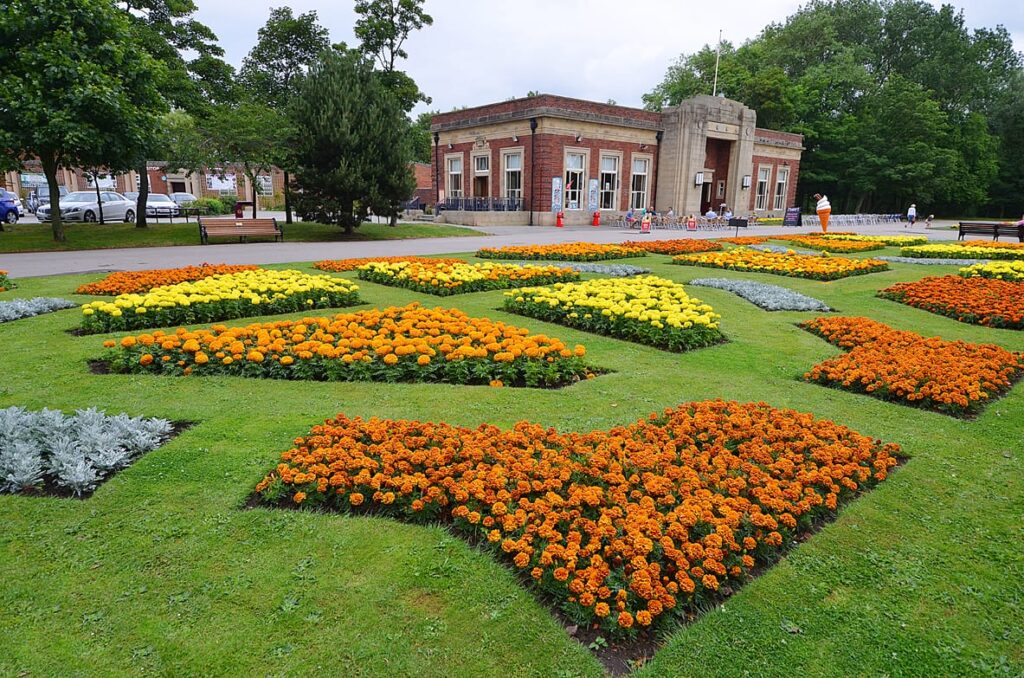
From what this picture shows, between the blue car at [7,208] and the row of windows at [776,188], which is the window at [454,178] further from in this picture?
the row of windows at [776,188]

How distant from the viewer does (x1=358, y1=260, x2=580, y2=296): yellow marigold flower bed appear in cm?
1098

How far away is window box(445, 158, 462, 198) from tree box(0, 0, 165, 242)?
19625mm

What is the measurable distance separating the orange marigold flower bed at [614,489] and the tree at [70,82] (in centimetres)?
1727

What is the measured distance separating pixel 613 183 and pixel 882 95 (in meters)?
35.1

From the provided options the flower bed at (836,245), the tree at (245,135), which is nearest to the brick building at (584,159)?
the tree at (245,135)

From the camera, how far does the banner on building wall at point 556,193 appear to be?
32344 mm

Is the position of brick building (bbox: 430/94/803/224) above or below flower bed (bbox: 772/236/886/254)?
above

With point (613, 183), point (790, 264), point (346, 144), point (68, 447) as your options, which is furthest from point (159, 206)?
point (68, 447)

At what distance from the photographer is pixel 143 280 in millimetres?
10688

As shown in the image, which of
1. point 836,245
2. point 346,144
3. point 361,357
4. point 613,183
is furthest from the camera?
point 613,183

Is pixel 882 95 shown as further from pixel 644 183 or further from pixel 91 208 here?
pixel 91 208

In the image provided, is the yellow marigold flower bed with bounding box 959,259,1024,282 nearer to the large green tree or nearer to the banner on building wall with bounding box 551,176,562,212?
the banner on building wall with bounding box 551,176,562,212

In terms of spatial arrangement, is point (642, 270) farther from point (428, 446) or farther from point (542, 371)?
point (428, 446)

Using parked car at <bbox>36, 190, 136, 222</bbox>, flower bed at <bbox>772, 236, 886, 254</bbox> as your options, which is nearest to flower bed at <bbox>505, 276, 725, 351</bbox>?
flower bed at <bbox>772, 236, 886, 254</bbox>
